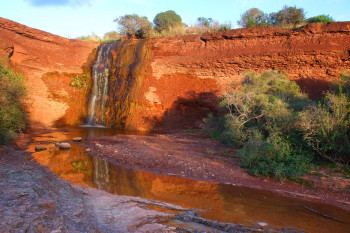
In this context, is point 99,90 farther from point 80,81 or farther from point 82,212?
point 82,212

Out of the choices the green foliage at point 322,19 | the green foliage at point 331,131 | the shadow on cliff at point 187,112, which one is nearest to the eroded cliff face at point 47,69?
the shadow on cliff at point 187,112

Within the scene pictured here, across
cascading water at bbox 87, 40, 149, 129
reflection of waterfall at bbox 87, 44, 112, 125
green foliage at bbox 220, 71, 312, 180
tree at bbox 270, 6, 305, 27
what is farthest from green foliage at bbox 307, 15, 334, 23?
reflection of waterfall at bbox 87, 44, 112, 125

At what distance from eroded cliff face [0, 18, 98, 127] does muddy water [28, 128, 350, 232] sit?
12.2 metres

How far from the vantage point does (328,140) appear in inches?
298

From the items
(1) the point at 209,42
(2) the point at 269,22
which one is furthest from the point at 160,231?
(2) the point at 269,22

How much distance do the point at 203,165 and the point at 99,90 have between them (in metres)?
15.5

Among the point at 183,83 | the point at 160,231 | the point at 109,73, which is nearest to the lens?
the point at 160,231

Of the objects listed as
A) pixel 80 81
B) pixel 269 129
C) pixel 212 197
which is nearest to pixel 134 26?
pixel 80 81

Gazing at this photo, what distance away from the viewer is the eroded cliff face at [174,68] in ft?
54.7

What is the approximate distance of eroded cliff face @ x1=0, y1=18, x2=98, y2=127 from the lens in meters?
19.1

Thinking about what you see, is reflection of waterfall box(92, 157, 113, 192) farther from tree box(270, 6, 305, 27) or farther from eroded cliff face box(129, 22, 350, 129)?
tree box(270, 6, 305, 27)

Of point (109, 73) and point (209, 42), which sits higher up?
point (209, 42)

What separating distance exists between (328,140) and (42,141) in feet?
40.2

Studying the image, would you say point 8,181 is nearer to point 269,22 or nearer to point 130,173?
point 130,173
